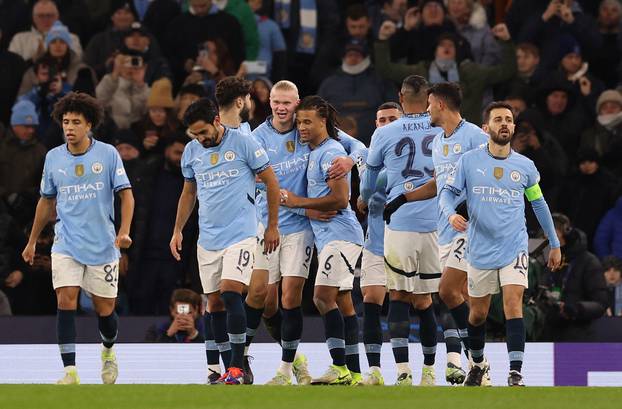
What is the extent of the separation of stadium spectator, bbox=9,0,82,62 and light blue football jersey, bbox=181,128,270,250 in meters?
8.04

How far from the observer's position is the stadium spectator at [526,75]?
67.1ft

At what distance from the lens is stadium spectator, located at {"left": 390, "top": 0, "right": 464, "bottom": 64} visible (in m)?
20.5

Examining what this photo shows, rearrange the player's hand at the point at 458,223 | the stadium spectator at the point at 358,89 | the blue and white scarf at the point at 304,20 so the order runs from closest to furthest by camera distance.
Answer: the player's hand at the point at 458,223, the stadium spectator at the point at 358,89, the blue and white scarf at the point at 304,20

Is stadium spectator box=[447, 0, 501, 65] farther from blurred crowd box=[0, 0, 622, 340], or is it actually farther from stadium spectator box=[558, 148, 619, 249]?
stadium spectator box=[558, 148, 619, 249]

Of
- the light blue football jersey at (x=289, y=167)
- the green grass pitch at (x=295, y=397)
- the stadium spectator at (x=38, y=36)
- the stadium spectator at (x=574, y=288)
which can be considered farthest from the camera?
the stadium spectator at (x=38, y=36)

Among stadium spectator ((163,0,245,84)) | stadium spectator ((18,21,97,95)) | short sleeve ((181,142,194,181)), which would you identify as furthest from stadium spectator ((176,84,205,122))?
short sleeve ((181,142,194,181))

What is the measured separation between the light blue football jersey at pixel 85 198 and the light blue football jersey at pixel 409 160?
2303mm

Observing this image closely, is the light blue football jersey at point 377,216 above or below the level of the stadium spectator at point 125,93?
below

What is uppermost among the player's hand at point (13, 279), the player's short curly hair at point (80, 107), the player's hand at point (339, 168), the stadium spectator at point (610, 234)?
the player's short curly hair at point (80, 107)

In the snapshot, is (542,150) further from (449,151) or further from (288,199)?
(288,199)

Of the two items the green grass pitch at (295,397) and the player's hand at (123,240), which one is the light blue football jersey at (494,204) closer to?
the green grass pitch at (295,397)

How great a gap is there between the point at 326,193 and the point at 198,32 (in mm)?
7317

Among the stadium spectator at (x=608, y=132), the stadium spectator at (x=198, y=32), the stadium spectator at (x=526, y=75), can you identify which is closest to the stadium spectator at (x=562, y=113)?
the stadium spectator at (x=608, y=132)

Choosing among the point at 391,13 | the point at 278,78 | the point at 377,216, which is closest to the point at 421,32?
the point at 391,13
